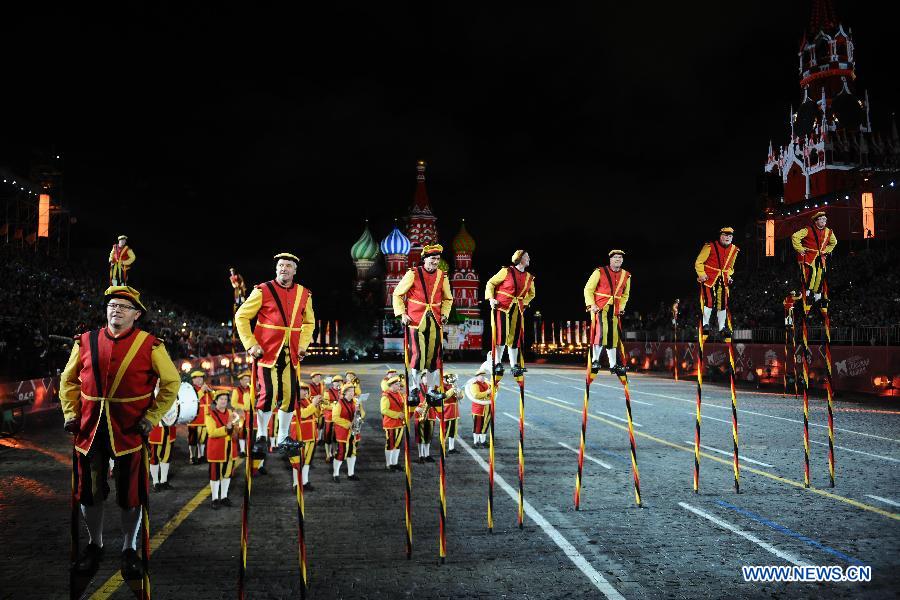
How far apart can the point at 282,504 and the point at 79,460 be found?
19.3 feet

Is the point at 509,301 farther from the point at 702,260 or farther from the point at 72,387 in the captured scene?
the point at 72,387

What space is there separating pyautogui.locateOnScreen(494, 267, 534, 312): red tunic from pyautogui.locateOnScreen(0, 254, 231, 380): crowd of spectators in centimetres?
729

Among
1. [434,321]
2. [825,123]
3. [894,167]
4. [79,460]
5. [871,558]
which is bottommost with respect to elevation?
[871,558]

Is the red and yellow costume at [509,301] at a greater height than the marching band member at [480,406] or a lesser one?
greater

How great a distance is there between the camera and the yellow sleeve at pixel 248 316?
755cm

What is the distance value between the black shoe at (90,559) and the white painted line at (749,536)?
802 cm

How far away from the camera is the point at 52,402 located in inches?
1003

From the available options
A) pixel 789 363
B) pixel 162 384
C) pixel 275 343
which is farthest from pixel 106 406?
pixel 789 363

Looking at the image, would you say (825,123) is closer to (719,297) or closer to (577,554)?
(719,297)

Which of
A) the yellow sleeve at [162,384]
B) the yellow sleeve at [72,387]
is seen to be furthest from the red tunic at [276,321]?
the yellow sleeve at [72,387]

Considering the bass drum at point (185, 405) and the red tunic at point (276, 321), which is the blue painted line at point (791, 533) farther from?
the bass drum at point (185, 405)

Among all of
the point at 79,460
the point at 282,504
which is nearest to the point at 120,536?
the point at 282,504

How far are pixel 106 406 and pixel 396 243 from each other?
100716 mm

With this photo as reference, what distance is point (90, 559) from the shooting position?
637 centimetres
